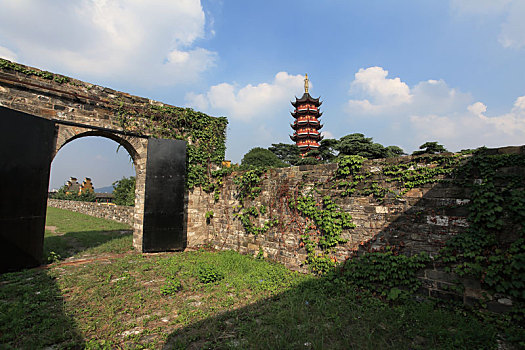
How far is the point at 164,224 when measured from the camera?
7.38 meters

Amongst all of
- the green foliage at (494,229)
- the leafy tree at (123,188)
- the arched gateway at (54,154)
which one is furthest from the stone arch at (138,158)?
the leafy tree at (123,188)

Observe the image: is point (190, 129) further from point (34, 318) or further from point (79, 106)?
point (34, 318)

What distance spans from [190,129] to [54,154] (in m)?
3.73

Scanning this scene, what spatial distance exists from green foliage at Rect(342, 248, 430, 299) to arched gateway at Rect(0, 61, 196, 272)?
5408mm

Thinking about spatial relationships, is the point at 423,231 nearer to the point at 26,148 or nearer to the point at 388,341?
the point at 388,341

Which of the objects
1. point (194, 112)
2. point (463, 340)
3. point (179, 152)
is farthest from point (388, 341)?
point (194, 112)

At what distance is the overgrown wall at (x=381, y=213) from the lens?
3.74 metres

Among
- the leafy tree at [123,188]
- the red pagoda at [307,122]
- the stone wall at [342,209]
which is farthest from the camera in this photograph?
the red pagoda at [307,122]

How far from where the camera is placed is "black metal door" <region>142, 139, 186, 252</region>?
722cm

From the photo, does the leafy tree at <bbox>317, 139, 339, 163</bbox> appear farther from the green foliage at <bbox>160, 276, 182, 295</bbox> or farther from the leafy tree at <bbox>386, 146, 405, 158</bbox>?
the green foliage at <bbox>160, 276, 182, 295</bbox>

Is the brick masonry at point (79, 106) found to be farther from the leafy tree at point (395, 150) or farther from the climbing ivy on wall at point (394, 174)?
the leafy tree at point (395, 150)

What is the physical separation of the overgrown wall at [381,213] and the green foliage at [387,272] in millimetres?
135

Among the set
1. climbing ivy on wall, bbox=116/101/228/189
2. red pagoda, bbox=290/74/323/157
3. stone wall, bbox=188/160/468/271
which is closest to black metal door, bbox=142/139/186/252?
climbing ivy on wall, bbox=116/101/228/189

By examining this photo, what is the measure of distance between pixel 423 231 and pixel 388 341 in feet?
6.28
